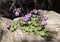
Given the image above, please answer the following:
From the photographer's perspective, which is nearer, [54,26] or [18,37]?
[18,37]

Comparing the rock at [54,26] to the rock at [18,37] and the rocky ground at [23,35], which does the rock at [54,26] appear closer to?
the rocky ground at [23,35]

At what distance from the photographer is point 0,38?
9.93 feet

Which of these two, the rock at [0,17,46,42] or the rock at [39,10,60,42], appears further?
the rock at [39,10,60,42]

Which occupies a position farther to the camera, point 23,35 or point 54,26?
point 54,26

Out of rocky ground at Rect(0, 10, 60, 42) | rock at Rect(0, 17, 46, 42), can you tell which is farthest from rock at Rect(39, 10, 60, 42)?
rock at Rect(0, 17, 46, 42)

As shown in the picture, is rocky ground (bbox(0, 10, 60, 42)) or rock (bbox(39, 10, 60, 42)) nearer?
rocky ground (bbox(0, 10, 60, 42))

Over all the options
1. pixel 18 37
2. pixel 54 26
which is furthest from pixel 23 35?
pixel 54 26

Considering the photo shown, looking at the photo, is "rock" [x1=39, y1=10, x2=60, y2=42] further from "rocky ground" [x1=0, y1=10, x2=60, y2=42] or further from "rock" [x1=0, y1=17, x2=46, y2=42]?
"rock" [x1=0, y1=17, x2=46, y2=42]

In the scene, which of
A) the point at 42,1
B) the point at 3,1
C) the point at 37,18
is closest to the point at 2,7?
the point at 3,1

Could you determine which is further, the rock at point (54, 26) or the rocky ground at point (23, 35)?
the rock at point (54, 26)

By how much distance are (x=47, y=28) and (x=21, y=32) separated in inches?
16.2

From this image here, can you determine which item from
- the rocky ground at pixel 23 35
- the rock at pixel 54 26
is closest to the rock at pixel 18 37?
the rocky ground at pixel 23 35

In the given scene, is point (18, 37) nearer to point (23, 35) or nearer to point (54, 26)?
point (23, 35)

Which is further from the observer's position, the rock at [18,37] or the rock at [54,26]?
the rock at [54,26]
